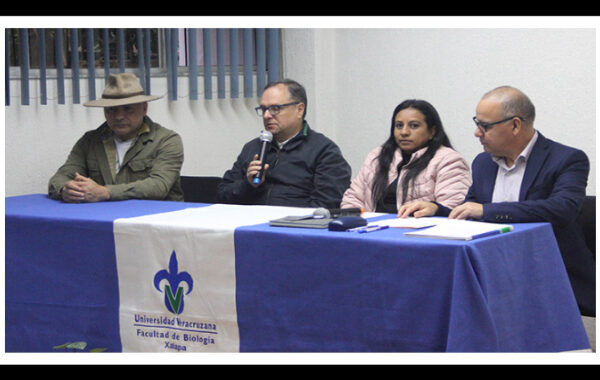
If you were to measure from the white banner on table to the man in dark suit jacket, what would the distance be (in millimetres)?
684

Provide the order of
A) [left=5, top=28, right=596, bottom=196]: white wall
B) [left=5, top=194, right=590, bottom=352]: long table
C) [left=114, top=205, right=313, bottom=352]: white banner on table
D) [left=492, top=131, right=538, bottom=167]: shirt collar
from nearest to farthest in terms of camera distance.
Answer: [left=5, top=194, right=590, bottom=352]: long table < [left=114, top=205, right=313, bottom=352]: white banner on table < [left=492, top=131, right=538, bottom=167]: shirt collar < [left=5, top=28, right=596, bottom=196]: white wall

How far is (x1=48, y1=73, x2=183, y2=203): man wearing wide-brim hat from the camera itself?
4.06 meters

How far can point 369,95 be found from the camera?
5840 mm

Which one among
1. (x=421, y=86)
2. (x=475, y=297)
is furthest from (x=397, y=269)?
(x=421, y=86)

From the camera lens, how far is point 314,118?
5961mm

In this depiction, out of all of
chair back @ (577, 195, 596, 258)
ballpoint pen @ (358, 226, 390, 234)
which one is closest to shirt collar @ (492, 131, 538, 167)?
chair back @ (577, 195, 596, 258)

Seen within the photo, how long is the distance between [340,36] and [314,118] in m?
0.63

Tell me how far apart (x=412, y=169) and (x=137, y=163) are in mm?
1411

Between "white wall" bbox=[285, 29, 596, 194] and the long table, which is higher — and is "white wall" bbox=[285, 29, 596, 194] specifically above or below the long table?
above

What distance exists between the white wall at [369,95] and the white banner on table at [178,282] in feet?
6.19

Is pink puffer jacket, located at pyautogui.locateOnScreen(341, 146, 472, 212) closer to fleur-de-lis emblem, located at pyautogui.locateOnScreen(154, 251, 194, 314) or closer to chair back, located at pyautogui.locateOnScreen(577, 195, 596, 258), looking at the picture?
chair back, located at pyautogui.locateOnScreen(577, 195, 596, 258)

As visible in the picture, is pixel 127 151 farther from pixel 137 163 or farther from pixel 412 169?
pixel 412 169

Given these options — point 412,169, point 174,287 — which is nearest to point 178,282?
point 174,287

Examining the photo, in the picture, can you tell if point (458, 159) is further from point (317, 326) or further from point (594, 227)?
point (317, 326)
